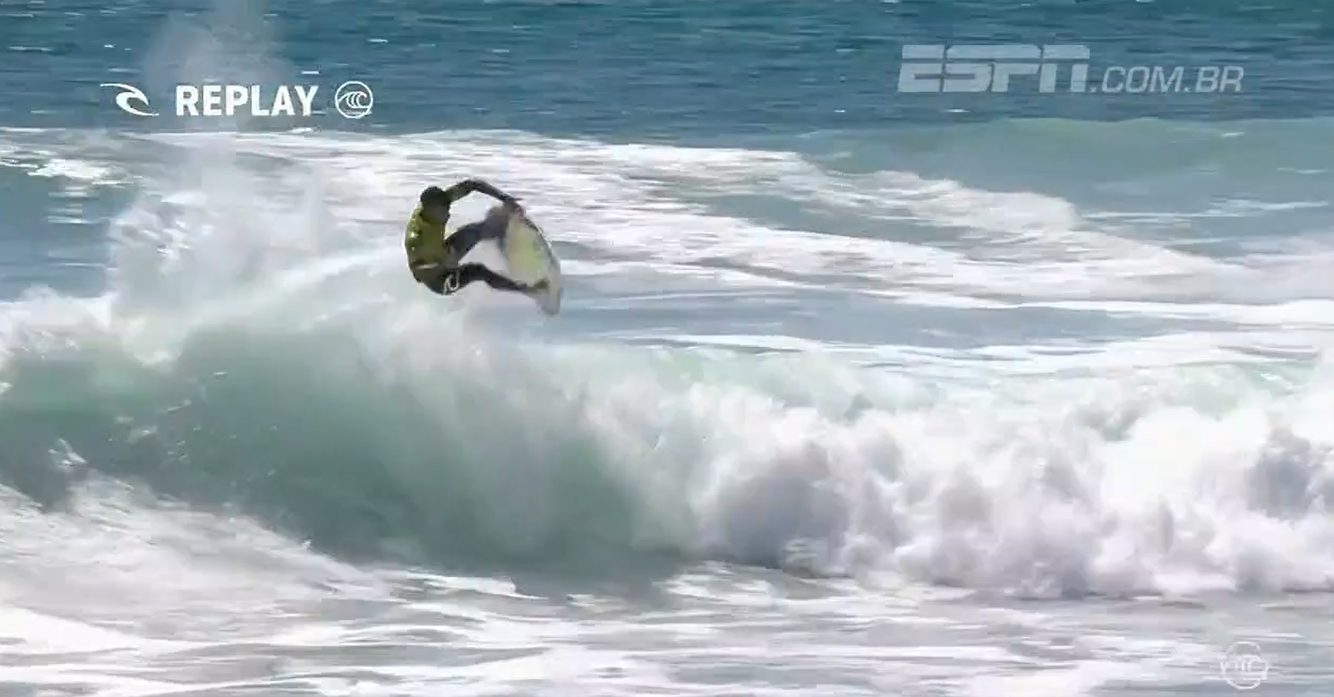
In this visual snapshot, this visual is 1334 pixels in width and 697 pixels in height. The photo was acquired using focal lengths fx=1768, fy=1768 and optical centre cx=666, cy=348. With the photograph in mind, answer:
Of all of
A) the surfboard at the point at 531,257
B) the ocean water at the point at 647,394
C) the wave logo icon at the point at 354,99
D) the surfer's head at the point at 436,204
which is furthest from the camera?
the wave logo icon at the point at 354,99

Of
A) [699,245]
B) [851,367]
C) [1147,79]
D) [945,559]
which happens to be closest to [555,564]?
[945,559]

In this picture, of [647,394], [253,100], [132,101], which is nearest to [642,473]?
[647,394]

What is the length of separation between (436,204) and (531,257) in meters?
0.89

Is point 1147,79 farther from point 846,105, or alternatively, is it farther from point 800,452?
point 800,452

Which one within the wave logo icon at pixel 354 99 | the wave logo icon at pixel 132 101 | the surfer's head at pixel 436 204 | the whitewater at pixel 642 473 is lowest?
the whitewater at pixel 642 473

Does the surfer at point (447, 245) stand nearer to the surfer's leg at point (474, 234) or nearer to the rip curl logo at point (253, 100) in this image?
the surfer's leg at point (474, 234)

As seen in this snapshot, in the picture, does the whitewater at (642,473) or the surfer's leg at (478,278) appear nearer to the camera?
the whitewater at (642,473)

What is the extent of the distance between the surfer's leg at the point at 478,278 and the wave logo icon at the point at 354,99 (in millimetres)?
6379

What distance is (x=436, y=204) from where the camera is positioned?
7.11 m

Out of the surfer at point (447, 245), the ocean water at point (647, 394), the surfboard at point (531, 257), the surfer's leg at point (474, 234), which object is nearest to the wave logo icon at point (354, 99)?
the ocean water at point (647, 394)

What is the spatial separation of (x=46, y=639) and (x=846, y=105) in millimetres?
9053

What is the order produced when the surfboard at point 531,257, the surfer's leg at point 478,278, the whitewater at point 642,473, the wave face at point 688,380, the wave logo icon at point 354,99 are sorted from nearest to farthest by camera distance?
the whitewater at point 642,473 < the surfer's leg at point 478,278 < the surfboard at point 531,257 < the wave face at point 688,380 < the wave logo icon at point 354,99

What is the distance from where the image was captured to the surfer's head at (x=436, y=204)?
7.01 m

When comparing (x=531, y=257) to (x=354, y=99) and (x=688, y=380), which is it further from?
(x=354, y=99)
